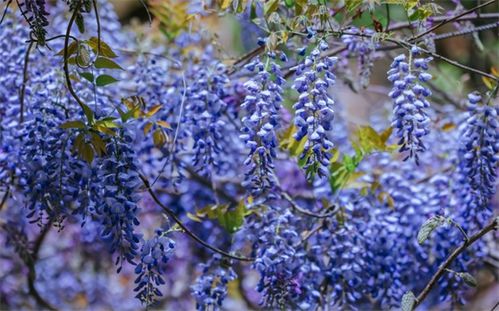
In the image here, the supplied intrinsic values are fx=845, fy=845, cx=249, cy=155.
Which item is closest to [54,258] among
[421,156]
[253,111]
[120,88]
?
[120,88]

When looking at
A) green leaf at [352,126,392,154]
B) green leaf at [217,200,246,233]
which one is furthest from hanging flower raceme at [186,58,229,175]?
green leaf at [352,126,392,154]

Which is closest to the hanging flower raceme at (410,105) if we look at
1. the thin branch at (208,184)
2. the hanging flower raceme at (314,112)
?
the hanging flower raceme at (314,112)

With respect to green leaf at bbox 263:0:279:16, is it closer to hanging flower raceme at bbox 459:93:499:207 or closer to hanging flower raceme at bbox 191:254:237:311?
hanging flower raceme at bbox 459:93:499:207

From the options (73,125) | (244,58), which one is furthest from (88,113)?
(244,58)

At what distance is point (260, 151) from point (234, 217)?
402mm

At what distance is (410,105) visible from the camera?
1703 millimetres

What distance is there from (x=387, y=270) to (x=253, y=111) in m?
→ 0.71

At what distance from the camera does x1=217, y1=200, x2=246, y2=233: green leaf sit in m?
2.10

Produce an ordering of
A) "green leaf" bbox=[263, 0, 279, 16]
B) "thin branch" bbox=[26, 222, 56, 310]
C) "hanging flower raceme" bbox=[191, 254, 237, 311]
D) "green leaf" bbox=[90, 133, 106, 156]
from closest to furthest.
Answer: "green leaf" bbox=[90, 133, 106, 156]
"green leaf" bbox=[263, 0, 279, 16]
"hanging flower raceme" bbox=[191, 254, 237, 311]
"thin branch" bbox=[26, 222, 56, 310]

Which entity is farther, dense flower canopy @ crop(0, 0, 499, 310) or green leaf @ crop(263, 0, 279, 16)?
green leaf @ crop(263, 0, 279, 16)

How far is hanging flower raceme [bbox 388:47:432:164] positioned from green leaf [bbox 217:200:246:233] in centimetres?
51

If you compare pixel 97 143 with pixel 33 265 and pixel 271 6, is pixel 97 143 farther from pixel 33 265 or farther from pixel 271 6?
pixel 33 265

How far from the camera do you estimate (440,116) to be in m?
2.80

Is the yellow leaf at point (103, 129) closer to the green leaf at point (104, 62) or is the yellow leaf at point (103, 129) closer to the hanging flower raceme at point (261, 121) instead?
the green leaf at point (104, 62)
